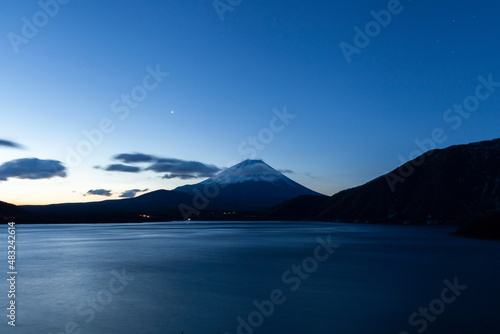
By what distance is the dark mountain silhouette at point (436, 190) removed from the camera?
457 feet

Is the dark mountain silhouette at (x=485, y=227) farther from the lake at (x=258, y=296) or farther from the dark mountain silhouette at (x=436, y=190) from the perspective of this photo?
the dark mountain silhouette at (x=436, y=190)

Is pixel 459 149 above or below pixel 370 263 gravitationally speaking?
above

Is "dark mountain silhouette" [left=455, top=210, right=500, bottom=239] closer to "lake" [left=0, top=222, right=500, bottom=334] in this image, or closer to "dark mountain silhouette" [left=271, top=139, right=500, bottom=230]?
"lake" [left=0, top=222, right=500, bottom=334]

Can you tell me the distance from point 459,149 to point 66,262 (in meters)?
162

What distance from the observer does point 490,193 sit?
137 m

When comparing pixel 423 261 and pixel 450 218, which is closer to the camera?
pixel 423 261

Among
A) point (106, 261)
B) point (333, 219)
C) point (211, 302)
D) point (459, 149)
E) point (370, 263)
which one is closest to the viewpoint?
point (211, 302)

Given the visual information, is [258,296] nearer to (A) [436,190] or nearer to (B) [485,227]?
(B) [485,227]

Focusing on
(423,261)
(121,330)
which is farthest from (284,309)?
(423,261)

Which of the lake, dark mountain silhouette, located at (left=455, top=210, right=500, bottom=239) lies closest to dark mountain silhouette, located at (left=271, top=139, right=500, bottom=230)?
dark mountain silhouette, located at (left=455, top=210, right=500, bottom=239)

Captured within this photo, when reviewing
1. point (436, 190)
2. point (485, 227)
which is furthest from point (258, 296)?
point (436, 190)

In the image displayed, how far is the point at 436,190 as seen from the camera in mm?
149125

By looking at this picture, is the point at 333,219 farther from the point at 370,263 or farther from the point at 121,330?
the point at 121,330

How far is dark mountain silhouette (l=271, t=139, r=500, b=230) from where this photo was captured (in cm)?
13925
